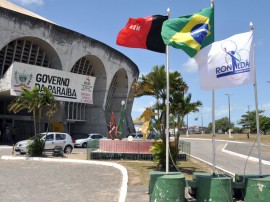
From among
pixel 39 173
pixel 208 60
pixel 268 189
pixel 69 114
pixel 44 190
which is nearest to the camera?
pixel 268 189

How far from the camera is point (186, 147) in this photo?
82.0 ft

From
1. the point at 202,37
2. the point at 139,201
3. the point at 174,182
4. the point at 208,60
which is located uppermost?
the point at 202,37

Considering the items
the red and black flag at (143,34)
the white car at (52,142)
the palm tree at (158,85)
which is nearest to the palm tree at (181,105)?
the palm tree at (158,85)

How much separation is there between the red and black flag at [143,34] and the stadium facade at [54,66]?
2490cm

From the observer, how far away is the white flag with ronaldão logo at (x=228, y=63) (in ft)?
28.7

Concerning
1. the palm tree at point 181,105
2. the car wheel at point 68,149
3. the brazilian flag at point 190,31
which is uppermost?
the brazilian flag at point 190,31

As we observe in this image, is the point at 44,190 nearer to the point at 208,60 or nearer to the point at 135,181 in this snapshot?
the point at 135,181

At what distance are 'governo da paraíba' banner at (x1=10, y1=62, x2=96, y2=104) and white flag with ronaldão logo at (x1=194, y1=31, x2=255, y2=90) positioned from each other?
27.2 meters

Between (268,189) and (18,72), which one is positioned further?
(18,72)

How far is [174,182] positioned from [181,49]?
10.8 ft

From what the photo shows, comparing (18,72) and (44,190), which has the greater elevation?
(18,72)

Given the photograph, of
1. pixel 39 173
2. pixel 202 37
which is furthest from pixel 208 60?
pixel 39 173

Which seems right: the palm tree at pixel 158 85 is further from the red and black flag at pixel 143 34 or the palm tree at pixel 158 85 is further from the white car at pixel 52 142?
the white car at pixel 52 142

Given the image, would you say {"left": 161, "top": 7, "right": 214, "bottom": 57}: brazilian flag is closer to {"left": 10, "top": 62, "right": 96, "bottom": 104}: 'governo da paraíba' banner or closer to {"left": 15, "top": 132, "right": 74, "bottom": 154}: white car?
{"left": 15, "top": 132, "right": 74, "bottom": 154}: white car
